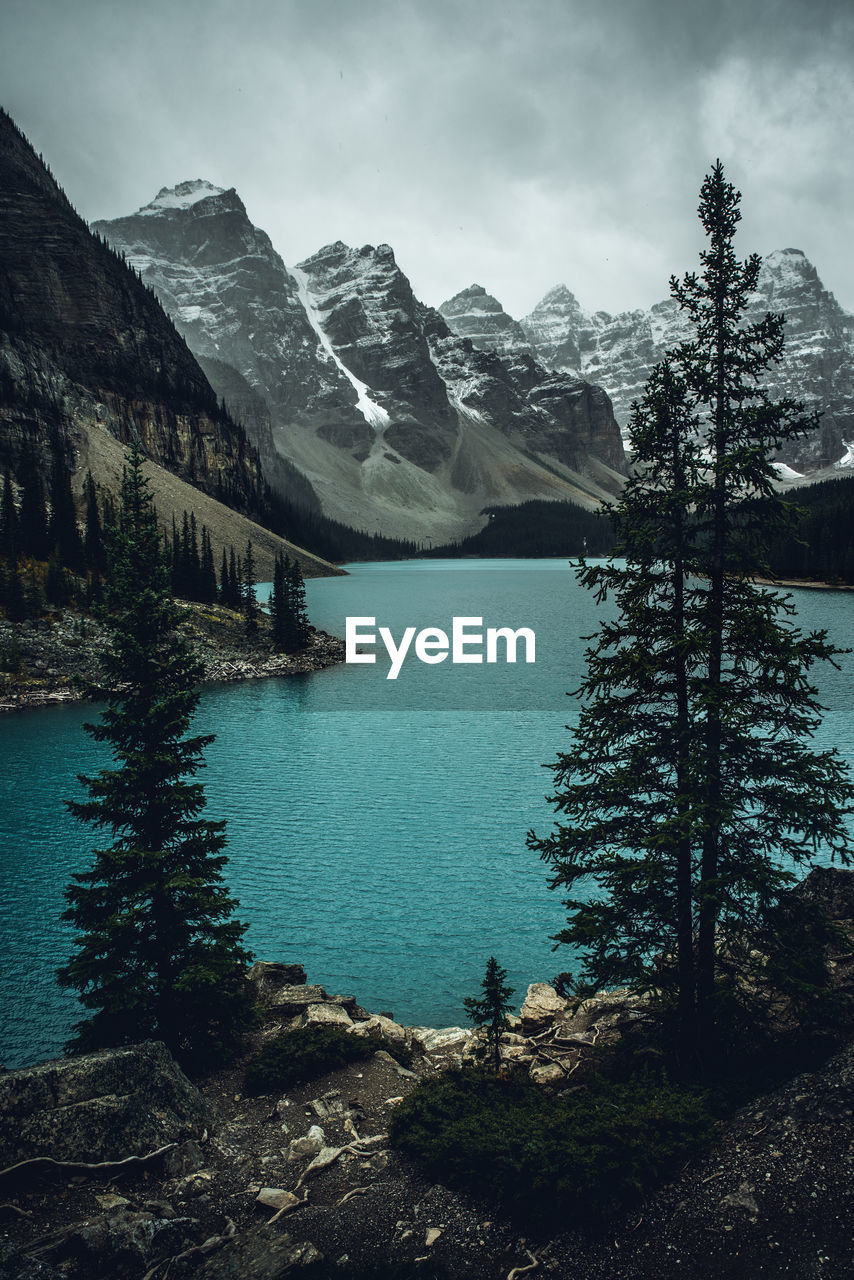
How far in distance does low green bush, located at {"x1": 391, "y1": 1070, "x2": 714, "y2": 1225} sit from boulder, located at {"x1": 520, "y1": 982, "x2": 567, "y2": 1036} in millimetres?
5003

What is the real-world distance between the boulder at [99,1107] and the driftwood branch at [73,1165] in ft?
0.43

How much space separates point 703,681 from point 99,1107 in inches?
496

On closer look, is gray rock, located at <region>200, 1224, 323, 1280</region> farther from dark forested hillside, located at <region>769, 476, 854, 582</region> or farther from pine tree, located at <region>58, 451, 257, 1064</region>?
dark forested hillside, located at <region>769, 476, 854, 582</region>

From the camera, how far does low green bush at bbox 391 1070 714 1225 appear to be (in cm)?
965

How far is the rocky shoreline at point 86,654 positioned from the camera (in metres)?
58.8

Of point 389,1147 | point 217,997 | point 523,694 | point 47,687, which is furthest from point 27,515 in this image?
point 389,1147

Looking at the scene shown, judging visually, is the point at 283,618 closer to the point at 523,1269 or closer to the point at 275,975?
the point at 275,975

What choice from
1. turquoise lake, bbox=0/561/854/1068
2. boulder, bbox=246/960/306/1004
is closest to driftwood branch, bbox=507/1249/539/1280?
turquoise lake, bbox=0/561/854/1068

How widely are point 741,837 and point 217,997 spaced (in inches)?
460

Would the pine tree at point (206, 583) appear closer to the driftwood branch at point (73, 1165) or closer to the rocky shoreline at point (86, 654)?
the rocky shoreline at point (86, 654)

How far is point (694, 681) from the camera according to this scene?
43.2ft
